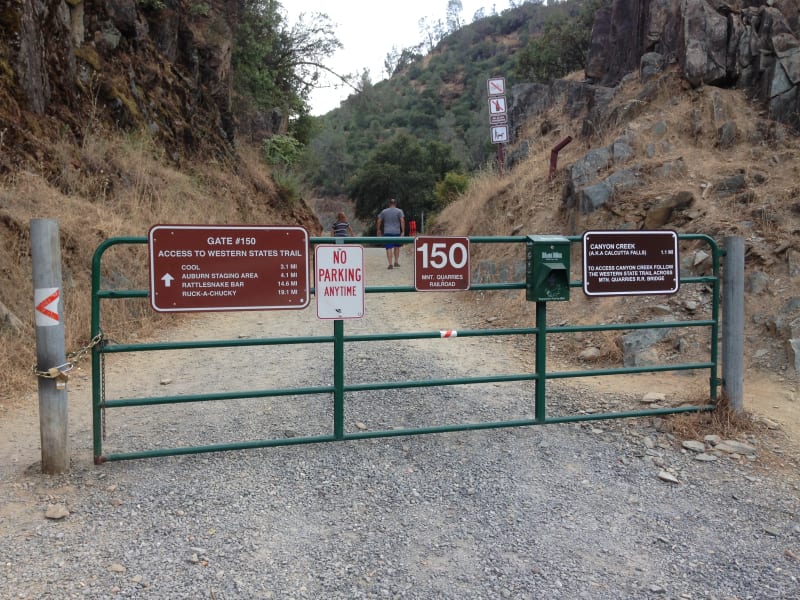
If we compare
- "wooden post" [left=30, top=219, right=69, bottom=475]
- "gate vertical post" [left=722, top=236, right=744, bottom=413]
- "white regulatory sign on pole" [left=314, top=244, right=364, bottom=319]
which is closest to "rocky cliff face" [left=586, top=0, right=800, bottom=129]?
"gate vertical post" [left=722, top=236, right=744, bottom=413]

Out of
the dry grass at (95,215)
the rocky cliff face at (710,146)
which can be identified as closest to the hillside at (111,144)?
the dry grass at (95,215)

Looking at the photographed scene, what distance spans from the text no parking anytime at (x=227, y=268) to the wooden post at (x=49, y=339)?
57cm

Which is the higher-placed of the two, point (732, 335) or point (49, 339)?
point (49, 339)

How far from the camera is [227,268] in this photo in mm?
4066

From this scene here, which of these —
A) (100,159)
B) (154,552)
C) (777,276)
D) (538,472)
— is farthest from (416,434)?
(100,159)

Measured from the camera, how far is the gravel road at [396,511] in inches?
115

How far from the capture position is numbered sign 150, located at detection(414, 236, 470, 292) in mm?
4445

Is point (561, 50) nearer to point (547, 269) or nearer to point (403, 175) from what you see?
point (403, 175)

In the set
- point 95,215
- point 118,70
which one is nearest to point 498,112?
point 118,70

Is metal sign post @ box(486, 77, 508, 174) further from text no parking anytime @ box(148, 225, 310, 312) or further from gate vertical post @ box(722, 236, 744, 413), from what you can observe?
text no parking anytime @ box(148, 225, 310, 312)

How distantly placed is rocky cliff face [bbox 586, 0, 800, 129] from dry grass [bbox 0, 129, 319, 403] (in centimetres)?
957

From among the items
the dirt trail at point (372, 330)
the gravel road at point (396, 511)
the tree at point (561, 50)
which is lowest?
the gravel road at point (396, 511)

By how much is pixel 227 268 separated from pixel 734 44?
10384 millimetres

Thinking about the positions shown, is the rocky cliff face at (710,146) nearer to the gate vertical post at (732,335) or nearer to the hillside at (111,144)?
the gate vertical post at (732,335)
